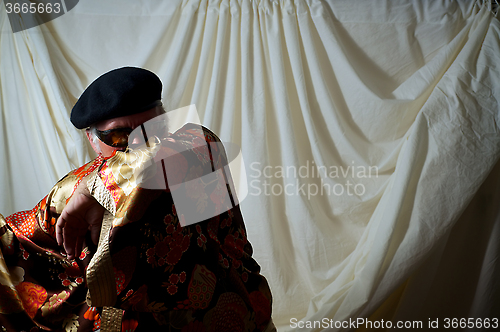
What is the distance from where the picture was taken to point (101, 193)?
0.58 meters

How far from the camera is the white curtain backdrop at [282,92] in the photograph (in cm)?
141

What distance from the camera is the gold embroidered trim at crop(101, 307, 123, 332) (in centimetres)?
61

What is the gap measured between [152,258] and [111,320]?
0.14 m

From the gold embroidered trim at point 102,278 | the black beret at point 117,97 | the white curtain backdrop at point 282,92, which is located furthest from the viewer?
the white curtain backdrop at point 282,92

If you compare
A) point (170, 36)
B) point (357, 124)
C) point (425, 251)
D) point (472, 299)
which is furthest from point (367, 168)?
point (170, 36)

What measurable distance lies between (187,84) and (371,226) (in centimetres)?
90

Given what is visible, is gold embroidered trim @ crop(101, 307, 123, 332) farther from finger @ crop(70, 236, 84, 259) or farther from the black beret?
the black beret

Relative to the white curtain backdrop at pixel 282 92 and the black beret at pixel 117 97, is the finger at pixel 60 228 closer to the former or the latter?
the black beret at pixel 117 97

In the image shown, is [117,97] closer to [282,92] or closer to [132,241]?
[132,241]

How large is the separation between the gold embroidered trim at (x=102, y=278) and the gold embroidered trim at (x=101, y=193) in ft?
0.15

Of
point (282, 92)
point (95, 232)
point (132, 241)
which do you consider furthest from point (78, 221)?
point (282, 92)

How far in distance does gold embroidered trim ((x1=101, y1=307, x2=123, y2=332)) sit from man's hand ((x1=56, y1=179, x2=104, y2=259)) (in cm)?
13

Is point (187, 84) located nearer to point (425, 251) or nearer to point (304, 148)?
point (304, 148)

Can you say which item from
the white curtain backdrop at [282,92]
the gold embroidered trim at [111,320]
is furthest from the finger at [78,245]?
the white curtain backdrop at [282,92]
